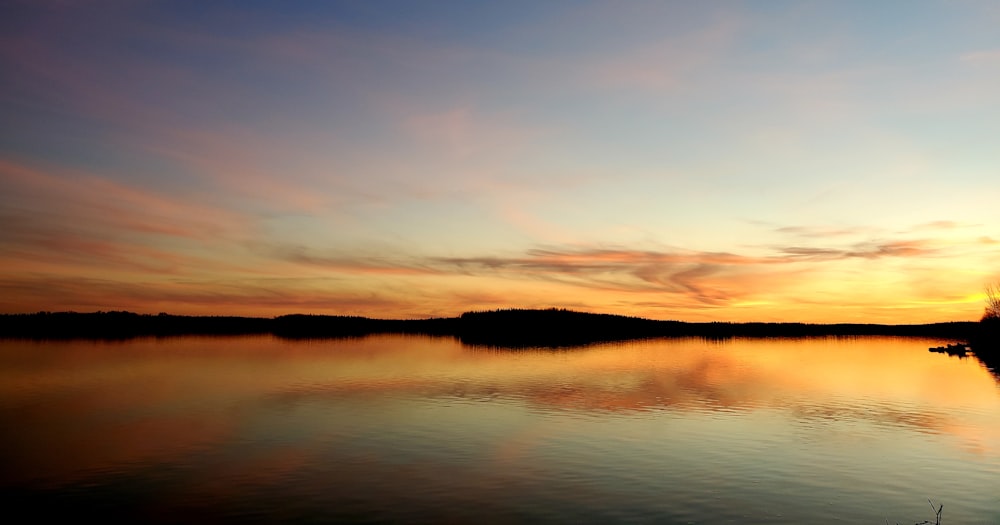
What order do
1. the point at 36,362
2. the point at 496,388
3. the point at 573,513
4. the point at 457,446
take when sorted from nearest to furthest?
the point at 573,513, the point at 457,446, the point at 496,388, the point at 36,362

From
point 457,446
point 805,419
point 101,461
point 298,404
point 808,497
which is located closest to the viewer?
point 808,497

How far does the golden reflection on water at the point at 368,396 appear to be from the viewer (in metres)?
28.3

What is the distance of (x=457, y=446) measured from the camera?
95.6 ft

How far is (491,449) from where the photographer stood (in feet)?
93.5

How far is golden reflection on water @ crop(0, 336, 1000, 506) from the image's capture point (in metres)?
28.3

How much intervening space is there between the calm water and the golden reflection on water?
25 centimetres

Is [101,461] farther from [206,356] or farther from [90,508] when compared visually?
[206,356]

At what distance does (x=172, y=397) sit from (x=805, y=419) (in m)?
40.4

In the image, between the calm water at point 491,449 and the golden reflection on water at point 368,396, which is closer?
the calm water at point 491,449

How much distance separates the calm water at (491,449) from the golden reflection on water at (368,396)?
0.81ft

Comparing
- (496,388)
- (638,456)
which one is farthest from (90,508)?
(496,388)

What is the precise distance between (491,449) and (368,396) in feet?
62.5

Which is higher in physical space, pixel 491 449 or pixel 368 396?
pixel 368 396

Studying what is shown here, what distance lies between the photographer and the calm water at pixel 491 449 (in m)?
20.0
